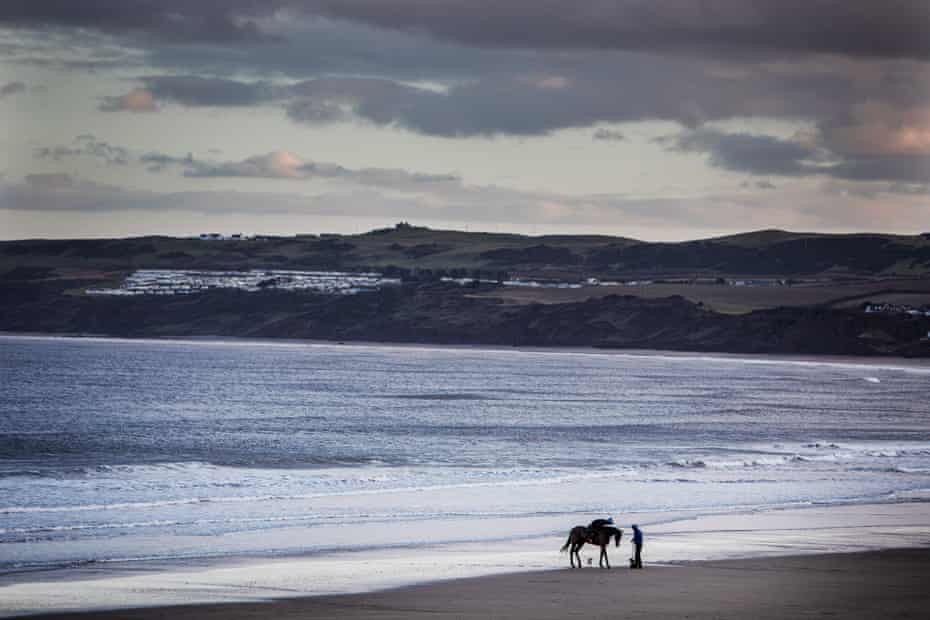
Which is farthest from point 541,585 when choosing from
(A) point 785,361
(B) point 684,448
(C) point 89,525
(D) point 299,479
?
(A) point 785,361

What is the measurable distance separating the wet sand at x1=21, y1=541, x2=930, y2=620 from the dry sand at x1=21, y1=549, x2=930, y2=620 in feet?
0.04

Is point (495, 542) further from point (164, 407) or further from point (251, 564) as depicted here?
point (164, 407)

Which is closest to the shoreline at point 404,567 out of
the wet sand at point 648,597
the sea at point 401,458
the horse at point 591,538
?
the wet sand at point 648,597

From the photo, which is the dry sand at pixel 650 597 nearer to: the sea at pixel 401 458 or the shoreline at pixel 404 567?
the shoreline at pixel 404 567

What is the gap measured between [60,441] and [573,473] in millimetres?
18598

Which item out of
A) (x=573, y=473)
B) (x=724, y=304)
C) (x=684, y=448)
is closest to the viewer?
(x=573, y=473)

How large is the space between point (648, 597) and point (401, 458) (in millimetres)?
26557

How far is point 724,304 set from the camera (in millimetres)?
183500

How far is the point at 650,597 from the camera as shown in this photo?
70.7ft

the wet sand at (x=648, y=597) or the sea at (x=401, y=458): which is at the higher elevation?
the wet sand at (x=648, y=597)

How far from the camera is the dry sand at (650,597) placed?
20.0m

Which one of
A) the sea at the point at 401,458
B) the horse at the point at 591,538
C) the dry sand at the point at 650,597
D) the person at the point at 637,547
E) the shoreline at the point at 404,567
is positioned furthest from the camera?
the sea at the point at 401,458

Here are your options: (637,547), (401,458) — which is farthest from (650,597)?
(401,458)

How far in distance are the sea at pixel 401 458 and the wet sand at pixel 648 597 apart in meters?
3.12
